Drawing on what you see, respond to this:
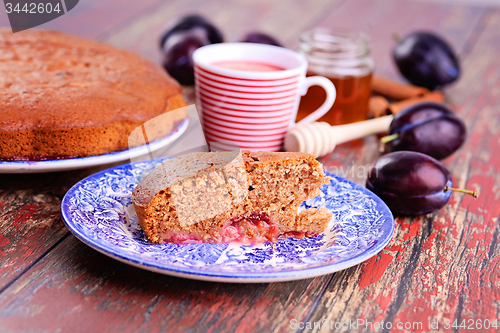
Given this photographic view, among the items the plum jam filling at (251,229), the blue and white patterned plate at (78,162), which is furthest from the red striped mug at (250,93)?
the plum jam filling at (251,229)

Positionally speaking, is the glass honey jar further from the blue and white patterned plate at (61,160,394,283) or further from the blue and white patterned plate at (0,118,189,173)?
the blue and white patterned plate at (0,118,189,173)

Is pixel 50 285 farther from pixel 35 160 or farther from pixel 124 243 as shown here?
pixel 35 160

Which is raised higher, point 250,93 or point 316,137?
point 250,93

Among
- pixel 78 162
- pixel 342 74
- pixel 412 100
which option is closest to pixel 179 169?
pixel 78 162

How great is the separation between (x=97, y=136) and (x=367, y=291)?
1048mm

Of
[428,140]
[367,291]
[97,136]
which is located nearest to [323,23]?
[428,140]

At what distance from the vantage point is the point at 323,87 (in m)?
2.24

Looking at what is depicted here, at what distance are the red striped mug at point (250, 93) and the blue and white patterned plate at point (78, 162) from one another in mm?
281

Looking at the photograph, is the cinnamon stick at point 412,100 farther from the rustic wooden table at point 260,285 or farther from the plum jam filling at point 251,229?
the plum jam filling at point 251,229

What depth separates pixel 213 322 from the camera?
48.3 inches

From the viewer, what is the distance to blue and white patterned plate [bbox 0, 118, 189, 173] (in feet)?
5.33

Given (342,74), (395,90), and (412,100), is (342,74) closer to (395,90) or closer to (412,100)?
(412,100)

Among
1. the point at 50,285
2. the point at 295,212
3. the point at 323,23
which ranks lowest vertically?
the point at 323,23

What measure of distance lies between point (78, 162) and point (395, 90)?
1.97m
